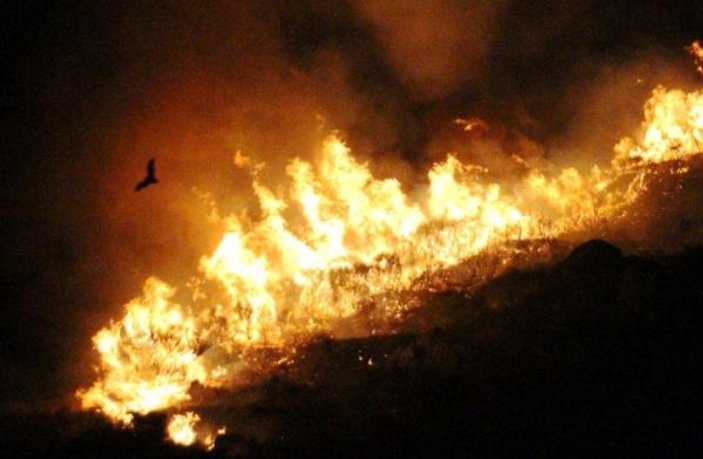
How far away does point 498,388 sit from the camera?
962cm

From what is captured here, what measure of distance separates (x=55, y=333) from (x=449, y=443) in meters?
8.64

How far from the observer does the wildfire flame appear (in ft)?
39.8

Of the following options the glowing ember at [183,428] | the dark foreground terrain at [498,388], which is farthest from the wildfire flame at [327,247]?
the dark foreground terrain at [498,388]

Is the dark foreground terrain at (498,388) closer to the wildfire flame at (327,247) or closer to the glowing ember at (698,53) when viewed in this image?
the wildfire flame at (327,247)

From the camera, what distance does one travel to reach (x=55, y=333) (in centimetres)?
1332

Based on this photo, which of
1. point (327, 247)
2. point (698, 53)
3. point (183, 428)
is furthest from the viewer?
point (698, 53)

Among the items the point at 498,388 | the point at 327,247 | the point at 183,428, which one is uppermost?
the point at 327,247

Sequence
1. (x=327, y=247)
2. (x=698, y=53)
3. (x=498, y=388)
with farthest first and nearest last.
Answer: (x=698, y=53)
(x=327, y=247)
(x=498, y=388)

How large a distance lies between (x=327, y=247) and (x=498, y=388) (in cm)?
662

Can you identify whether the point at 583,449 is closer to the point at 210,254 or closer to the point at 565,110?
the point at 210,254

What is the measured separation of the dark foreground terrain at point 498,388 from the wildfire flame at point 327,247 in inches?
39.7

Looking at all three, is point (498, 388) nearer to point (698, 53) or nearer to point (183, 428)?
point (183, 428)

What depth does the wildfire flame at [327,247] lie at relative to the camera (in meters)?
12.1

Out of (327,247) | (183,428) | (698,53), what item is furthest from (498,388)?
(698,53)
